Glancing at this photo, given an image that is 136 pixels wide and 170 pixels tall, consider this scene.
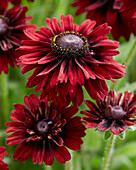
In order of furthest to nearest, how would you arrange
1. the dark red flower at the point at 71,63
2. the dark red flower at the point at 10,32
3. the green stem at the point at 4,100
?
the green stem at the point at 4,100 → the dark red flower at the point at 10,32 → the dark red flower at the point at 71,63

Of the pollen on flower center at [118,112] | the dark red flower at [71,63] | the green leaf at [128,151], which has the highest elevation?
the dark red flower at [71,63]

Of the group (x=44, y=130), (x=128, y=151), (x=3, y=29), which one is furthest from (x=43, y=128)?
(x=128, y=151)

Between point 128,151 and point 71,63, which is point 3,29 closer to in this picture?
point 71,63

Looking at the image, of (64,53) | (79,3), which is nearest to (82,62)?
(64,53)

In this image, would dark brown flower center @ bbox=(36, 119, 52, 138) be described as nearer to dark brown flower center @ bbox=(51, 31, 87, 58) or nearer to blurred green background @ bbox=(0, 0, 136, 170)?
dark brown flower center @ bbox=(51, 31, 87, 58)

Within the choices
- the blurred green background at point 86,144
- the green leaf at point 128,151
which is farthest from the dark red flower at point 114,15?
the green leaf at point 128,151

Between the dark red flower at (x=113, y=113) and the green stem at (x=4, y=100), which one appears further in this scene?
the green stem at (x=4, y=100)

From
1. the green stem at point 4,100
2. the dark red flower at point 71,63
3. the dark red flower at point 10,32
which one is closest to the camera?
the dark red flower at point 71,63

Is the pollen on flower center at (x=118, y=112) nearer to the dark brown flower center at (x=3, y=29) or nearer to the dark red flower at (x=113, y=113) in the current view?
the dark red flower at (x=113, y=113)
